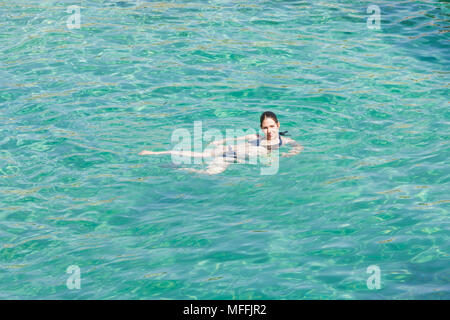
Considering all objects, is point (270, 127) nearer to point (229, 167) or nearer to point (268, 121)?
point (268, 121)

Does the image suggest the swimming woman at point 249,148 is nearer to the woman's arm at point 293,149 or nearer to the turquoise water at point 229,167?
the woman's arm at point 293,149

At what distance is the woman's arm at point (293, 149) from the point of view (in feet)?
26.8

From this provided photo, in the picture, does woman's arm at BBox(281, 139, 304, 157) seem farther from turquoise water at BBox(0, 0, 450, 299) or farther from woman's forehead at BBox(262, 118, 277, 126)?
woman's forehead at BBox(262, 118, 277, 126)

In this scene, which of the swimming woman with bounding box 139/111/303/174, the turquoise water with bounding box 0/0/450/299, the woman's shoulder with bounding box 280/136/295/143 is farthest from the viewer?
the woman's shoulder with bounding box 280/136/295/143

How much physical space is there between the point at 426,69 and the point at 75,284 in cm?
812

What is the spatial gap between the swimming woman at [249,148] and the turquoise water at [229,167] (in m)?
0.15

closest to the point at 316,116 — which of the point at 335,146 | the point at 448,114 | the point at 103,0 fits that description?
the point at 335,146

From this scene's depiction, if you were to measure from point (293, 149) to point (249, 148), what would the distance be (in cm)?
60

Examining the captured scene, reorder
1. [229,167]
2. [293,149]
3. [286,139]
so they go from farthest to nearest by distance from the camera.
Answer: [286,139] < [293,149] < [229,167]

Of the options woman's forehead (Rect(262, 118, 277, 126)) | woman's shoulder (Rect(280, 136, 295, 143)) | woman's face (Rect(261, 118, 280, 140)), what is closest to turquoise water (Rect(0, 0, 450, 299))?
woman's shoulder (Rect(280, 136, 295, 143))


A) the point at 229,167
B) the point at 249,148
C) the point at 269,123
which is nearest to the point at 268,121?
the point at 269,123

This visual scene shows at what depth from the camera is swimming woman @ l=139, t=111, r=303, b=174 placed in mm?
7965

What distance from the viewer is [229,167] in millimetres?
7980

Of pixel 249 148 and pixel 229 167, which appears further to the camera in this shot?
pixel 249 148
